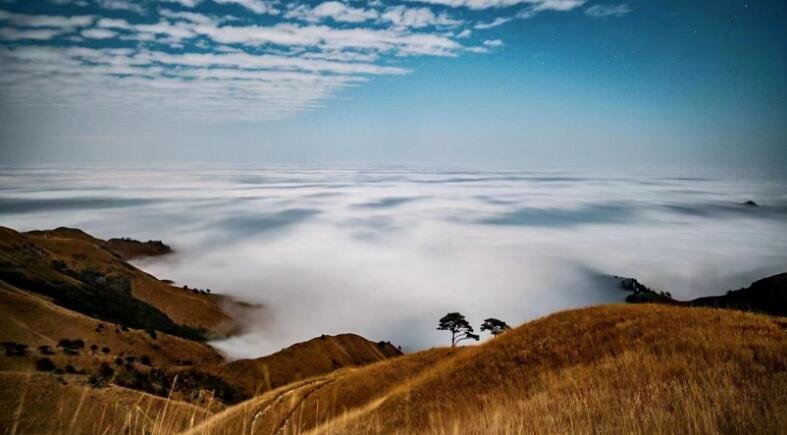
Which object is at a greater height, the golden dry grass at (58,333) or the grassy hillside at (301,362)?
the golden dry grass at (58,333)

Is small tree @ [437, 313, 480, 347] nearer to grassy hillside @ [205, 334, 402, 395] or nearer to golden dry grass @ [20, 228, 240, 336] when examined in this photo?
grassy hillside @ [205, 334, 402, 395]

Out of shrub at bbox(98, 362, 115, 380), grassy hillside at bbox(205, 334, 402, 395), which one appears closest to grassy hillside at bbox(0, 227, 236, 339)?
grassy hillside at bbox(205, 334, 402, 395)

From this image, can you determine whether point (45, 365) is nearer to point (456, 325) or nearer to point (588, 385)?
point (588, 385)

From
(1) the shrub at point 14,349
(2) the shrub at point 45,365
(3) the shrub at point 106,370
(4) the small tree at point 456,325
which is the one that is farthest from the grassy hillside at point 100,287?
(4) the small tree at point 456,325

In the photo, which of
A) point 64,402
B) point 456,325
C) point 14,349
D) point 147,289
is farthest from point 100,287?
point 64,402

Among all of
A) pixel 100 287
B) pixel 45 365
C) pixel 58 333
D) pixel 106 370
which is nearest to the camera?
pixel 45 365

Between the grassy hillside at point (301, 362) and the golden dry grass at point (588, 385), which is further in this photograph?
the grassy hillside at point (301, 362)

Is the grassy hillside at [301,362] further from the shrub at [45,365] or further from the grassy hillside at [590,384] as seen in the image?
the grassy hillside at [590,384]

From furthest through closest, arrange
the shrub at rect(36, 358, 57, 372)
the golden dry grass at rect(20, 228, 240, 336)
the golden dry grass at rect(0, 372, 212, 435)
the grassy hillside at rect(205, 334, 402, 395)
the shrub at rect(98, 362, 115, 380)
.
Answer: the golden dry grass at rect(20, 228, 240, 336) < the grassy hillside at rect(205, 334, 402, 395) < the shrub at rect(98, 362, 115, 380) < the shrub at rect(36, 358, 57, 372) < the golden dry grass at rect(0, 372, 212, 435)

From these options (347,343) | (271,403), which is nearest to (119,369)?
(271,403)
